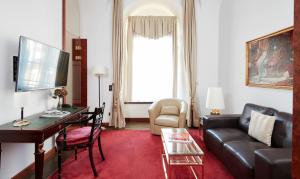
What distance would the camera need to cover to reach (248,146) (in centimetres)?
259

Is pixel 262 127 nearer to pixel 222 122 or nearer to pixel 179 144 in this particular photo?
pixel 222 122

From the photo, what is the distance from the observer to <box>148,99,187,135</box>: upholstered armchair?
14.4 ft

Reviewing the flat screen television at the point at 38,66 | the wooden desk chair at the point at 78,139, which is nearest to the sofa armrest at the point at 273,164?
the wooden desk chair at the point at 78,139

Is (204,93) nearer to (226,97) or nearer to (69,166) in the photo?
(226,97)

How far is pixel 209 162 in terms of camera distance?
A: 3.18 metres

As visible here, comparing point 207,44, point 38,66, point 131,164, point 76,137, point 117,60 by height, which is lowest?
point 131,164

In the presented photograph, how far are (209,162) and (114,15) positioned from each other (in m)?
4.03

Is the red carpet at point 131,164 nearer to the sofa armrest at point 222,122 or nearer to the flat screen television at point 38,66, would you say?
the sofa armrest at point 222,122

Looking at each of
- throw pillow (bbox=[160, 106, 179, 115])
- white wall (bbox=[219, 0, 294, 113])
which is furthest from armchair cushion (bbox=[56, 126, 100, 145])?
white wall (bbox=[219, 0, 294, 113])

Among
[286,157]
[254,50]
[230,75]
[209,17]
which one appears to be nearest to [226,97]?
[230,75]

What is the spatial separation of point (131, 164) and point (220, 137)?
1379 mm

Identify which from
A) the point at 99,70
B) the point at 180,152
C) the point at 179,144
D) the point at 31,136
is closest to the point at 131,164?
the point at 179,144

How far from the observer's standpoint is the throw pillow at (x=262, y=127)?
8.90 ft

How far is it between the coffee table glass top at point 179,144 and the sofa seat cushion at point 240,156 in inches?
15.1
